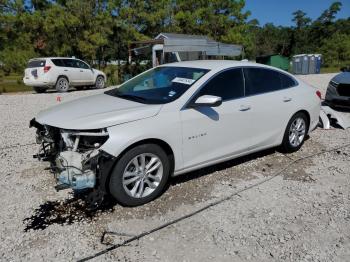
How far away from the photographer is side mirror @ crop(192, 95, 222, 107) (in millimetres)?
3895

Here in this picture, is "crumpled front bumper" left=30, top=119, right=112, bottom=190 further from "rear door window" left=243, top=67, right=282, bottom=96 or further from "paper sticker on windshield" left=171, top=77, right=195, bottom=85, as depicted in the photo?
"rear door window" left=243, top=67, right=282, bottom=96

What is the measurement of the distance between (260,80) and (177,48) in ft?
44.8

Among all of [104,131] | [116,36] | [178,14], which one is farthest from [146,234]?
[178,14]

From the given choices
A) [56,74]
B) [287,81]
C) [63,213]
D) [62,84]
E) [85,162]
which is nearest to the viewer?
[85,162]

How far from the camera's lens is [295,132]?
5586 millimetres

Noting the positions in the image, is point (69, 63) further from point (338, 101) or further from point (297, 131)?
point (297, 131)

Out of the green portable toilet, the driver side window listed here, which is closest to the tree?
the green portable toilet

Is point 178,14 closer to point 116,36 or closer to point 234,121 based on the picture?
point 116,36

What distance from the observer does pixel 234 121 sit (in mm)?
4422

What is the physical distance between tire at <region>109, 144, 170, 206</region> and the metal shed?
14490 millimetres

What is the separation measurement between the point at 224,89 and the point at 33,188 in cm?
280

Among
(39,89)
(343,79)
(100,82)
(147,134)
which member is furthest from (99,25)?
(147,134)

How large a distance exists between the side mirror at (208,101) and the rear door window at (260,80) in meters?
0.91

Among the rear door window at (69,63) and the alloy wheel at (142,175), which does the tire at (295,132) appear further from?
the rear door window at (69,63)
